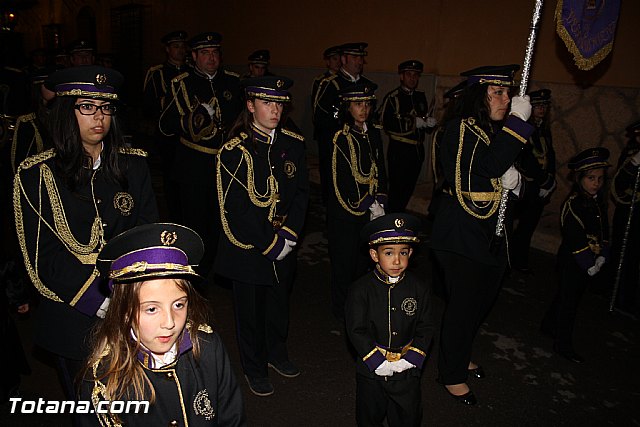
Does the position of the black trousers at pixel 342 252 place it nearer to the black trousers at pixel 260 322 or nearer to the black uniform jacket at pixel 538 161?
the black trousers at pixel 260 322

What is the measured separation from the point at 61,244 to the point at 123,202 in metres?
0.40

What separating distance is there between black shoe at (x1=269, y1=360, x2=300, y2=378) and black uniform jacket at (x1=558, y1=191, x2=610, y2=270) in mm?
2656

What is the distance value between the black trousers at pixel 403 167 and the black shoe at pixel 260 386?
4721mm

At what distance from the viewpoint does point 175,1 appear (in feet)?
66.5

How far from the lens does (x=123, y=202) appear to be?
10.2 ft

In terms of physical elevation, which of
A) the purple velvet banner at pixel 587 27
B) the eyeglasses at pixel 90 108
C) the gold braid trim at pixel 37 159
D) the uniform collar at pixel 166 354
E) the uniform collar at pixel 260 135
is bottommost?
the uniform collar at pixel 166 354

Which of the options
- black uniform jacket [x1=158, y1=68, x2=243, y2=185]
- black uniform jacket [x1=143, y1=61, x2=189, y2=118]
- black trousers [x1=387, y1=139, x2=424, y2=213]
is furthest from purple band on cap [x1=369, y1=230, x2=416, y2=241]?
black uniform jacket [x1=143, y1=61, x2=189, y2=118]

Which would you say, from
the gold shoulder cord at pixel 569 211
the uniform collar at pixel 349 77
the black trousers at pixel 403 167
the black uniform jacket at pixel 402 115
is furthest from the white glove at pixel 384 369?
the uniform collar at pixel 349 77

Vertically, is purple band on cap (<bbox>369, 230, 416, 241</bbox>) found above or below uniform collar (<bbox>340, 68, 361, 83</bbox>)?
below

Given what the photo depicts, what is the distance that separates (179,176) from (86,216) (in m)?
3.29

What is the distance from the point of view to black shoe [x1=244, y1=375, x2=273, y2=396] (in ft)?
14.1

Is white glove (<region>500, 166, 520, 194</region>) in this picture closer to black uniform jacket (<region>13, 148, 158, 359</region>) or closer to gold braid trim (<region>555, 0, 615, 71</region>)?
gold braid trim (<region>555, 0, 615, 71</region>)

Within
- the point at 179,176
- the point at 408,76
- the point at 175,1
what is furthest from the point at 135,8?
the point at 179,176

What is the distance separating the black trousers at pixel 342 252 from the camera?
552cm
